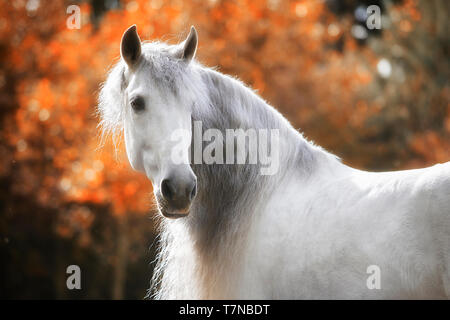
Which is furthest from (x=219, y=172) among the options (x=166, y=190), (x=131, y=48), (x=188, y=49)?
(x=131, y=48)

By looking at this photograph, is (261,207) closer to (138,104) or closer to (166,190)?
(166,190)

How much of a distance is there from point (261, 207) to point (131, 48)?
1.33m

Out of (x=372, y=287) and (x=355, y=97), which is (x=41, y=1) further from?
(x=372, y=287)

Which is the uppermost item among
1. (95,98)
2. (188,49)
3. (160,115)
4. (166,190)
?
(95,98)

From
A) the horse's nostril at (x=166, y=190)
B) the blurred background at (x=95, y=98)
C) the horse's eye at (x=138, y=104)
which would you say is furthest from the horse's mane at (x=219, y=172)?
the blurred background at (x=95, y=98)

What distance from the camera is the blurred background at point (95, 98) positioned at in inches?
407

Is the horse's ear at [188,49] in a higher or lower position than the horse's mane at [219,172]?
higher

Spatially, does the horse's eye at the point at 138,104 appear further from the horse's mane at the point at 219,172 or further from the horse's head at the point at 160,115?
the horse's mane at the point at 219,172

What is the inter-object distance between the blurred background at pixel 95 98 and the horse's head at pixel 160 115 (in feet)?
21.4

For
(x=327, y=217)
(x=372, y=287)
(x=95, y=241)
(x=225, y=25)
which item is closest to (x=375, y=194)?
(x=327, y=217)

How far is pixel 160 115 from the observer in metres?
2.82

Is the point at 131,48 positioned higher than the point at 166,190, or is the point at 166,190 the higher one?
the point at 131,48
